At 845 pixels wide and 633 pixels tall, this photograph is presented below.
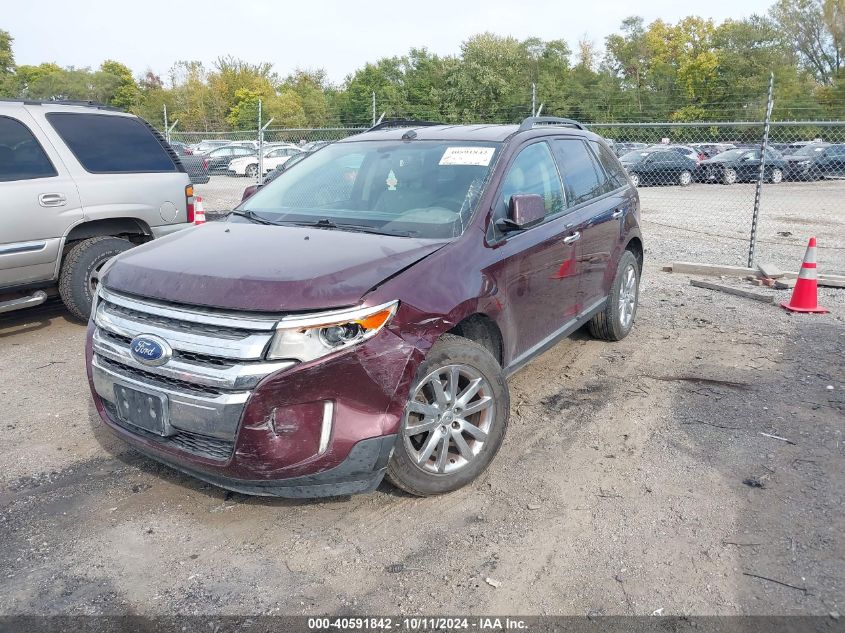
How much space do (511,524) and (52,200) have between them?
4.78 metres

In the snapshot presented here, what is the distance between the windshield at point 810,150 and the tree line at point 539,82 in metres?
1.07

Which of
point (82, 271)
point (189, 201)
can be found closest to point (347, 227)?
point (82, 271)

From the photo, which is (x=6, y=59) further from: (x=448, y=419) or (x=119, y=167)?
(x=448, y=419)

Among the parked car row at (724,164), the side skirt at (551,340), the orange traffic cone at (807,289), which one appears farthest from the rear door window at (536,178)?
the parked car row at (724,164)

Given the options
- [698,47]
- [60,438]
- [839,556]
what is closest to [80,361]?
[60,438]

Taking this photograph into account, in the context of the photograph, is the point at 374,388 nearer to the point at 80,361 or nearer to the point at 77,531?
the point at 77,531

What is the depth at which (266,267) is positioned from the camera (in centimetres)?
303

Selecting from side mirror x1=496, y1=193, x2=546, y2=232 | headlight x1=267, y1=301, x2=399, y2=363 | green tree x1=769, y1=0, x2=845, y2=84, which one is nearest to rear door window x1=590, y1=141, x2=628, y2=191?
side mirror x1=496, y1=193, x2=546, y2=232

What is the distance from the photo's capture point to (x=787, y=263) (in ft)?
32.0

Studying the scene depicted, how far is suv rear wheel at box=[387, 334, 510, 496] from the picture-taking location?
10.3 ft

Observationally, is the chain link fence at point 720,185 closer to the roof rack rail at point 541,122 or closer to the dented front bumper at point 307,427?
the roof rack rail at point 541,122

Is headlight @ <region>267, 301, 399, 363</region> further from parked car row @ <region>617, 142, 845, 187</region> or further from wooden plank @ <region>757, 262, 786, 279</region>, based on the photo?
parked car row @ <region>617, 142, 845, 187</region>

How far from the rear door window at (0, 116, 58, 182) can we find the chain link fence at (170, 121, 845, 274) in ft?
22.3

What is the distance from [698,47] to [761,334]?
67272 mm
